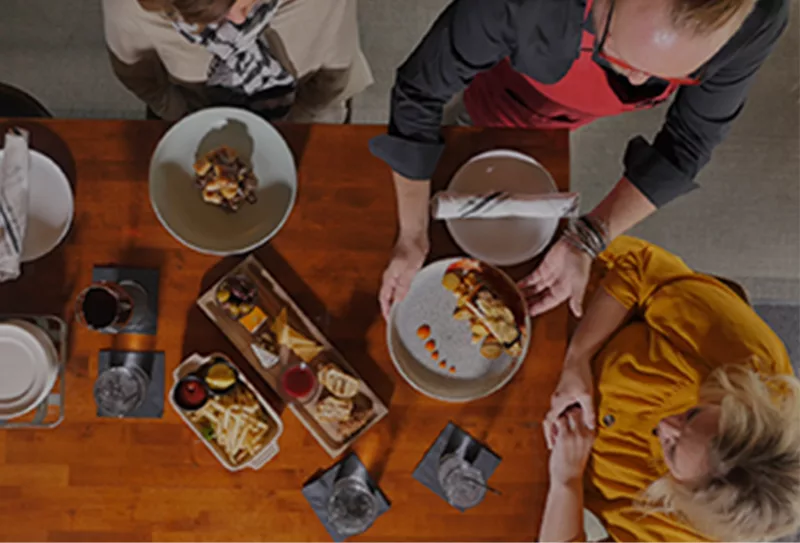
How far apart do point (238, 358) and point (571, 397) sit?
2.00 ft

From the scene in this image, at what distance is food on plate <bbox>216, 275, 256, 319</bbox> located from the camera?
1.08m

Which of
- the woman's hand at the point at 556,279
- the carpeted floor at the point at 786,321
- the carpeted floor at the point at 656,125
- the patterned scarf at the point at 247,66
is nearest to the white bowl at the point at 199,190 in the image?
the patterned scarf at the point at 247,66

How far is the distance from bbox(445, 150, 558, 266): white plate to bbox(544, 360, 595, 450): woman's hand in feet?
0.79

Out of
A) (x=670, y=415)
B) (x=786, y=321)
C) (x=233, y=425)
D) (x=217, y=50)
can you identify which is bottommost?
(x=786, y=321)

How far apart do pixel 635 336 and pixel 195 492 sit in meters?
0.90

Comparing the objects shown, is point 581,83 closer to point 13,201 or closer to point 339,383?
point 339,383

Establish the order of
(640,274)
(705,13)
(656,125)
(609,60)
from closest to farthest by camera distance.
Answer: (705,13) → (609,60) → (640,274) → (656,125)

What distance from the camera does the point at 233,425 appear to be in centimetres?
106

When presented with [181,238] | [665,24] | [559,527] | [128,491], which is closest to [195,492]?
[128,491]

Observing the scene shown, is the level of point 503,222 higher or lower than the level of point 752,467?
higher

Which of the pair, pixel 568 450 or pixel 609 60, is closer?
pixel 609 60

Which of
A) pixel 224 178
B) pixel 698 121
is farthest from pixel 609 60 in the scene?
pixel 224 178

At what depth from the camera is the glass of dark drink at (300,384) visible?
109 cm

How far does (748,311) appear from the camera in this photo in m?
1.21
